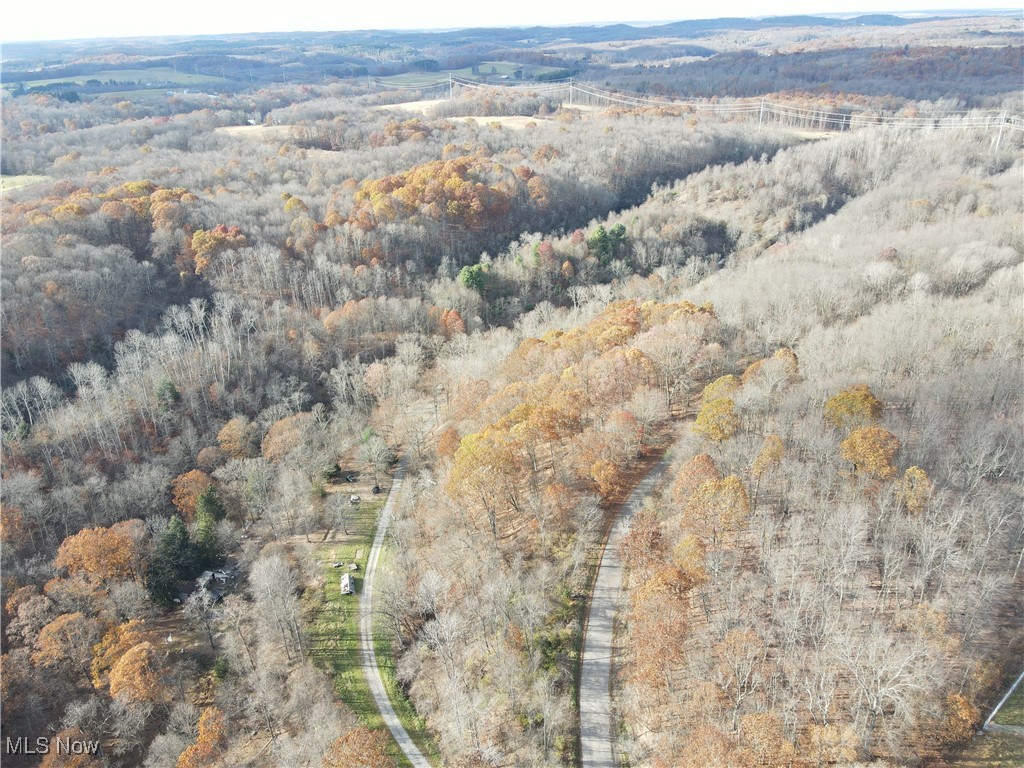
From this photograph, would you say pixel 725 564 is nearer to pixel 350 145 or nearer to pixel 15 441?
pixel 15 441

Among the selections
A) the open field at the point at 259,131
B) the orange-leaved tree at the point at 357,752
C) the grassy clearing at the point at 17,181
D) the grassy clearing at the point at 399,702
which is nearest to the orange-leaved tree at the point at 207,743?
the orange-leaved tree at the point at 357,752

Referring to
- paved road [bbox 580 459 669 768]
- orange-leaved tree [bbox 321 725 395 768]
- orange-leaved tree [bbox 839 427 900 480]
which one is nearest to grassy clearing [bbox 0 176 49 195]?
orange-leaved tree [bbox 321 725 395 768]

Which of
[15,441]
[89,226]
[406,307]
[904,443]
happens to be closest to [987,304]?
[904,443]

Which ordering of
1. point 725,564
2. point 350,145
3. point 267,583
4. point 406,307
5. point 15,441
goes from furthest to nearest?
point 350,145
point 406,307
point 15,441
point 267,583
point 725,564

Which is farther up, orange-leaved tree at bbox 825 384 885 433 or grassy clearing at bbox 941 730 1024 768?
orange-leaved tree at bbox 825 384 885 433

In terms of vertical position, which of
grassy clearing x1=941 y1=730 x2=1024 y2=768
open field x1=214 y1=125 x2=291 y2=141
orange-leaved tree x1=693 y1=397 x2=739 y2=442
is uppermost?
open field x1=214 y1=125 x2=291 y2=141

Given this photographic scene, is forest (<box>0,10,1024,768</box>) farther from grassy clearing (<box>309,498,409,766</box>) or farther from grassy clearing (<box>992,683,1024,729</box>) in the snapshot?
grassy clearing (<box>992,683,1024,729</box>)

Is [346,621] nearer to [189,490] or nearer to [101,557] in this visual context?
[101,557]

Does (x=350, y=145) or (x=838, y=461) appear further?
(x=350, y=145)
